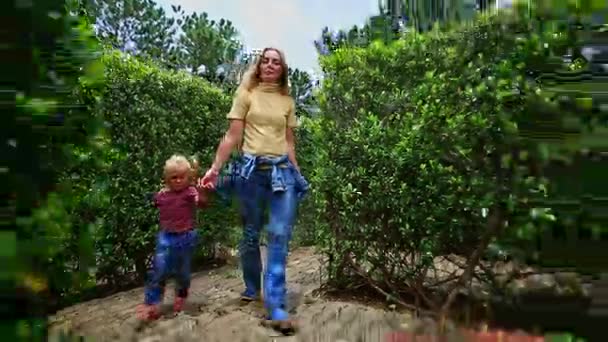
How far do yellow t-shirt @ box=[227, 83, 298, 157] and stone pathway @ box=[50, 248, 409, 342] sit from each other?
1082mm

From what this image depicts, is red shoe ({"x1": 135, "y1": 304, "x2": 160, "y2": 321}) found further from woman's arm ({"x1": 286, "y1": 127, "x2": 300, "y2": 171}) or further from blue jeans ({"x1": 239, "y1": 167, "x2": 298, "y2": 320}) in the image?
woman's arm ({"x1": 286, "y1": 127, "x2": 300, "y2": 171})

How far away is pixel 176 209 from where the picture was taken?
504 cm

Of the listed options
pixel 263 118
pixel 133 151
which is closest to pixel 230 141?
pixel 263 118

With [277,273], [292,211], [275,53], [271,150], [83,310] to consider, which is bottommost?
[83,310]

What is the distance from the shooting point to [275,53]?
177 inches

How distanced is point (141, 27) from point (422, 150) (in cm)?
1783

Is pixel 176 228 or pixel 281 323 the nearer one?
pixel 281 323

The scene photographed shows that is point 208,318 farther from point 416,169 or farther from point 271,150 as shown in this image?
point 416,169

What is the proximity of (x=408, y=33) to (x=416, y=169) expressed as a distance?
44.1 inches

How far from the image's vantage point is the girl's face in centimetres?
505

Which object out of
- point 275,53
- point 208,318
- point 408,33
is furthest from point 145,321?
point 408,33

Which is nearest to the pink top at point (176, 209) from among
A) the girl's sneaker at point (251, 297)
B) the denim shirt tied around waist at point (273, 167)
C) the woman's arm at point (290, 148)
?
the girl's sneaker at point (251, 297)

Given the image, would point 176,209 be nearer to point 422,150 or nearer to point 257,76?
point 257,76

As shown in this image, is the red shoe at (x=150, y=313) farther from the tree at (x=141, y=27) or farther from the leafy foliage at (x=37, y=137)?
the tree at (x=141, y=27)
